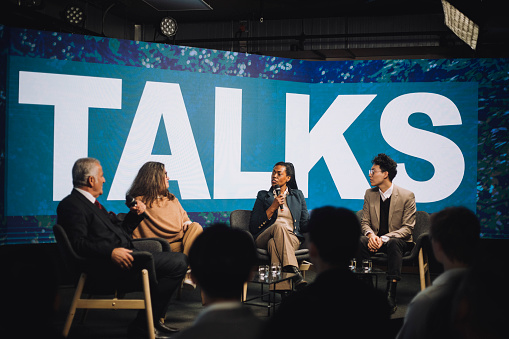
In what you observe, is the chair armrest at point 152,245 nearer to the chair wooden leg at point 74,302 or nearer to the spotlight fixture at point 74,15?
the chair wooden leg at point 74,302

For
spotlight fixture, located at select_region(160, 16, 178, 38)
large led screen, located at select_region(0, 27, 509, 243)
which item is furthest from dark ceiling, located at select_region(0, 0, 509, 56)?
large led screen, located at select_region(0, 27, 509, 243)

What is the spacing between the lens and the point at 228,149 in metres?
6.45

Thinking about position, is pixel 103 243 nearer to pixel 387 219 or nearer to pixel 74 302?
pixel 74 302

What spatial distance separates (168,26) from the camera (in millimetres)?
8570

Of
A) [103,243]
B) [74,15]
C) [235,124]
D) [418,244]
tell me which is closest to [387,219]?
[418,244]

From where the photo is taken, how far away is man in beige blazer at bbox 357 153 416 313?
494 cm

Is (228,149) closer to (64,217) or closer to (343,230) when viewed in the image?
(64,217)

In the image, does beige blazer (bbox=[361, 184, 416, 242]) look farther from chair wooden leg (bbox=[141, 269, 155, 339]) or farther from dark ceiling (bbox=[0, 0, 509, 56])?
dark ceiling (bbox=[0, 0, 509, 56])

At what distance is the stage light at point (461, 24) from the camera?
19.2ft

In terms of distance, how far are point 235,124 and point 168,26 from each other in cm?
299

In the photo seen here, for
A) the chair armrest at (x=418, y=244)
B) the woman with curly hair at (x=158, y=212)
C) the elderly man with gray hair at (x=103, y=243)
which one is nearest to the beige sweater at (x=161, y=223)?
the woman with curly hair at (x=158, y=212)

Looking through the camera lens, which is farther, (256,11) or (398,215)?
(256,11)

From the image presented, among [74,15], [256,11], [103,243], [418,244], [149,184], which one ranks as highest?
[256,11]

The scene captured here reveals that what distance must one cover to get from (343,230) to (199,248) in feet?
1.80
